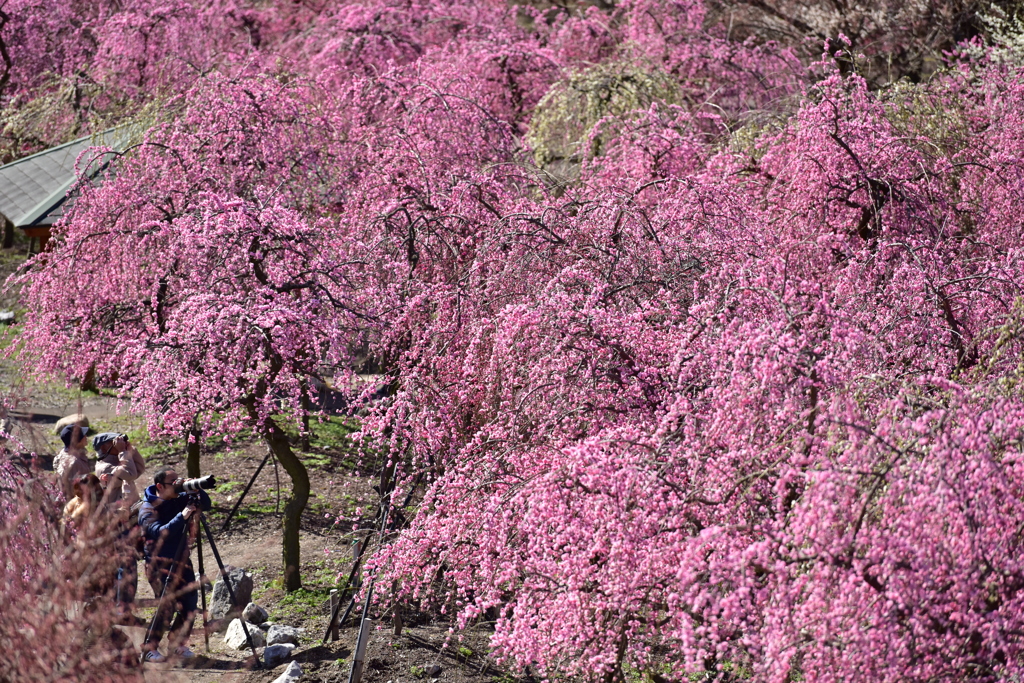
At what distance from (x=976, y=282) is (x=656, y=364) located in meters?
2.81

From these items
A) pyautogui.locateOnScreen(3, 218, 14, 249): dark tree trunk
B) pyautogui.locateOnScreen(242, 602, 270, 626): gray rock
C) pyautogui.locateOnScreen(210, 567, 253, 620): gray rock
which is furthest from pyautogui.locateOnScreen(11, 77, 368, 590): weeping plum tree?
pyautogui.locateOnScreen(3, 218, 14, 249): dark tree trunk

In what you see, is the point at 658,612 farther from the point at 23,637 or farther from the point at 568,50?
the point at 568,50

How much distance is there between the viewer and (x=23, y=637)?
4.86m

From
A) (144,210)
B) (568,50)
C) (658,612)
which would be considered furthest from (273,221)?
(568,50)

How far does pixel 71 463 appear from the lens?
8008mm

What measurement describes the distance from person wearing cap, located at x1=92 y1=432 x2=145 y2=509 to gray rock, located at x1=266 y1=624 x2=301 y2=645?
1655 millimetres

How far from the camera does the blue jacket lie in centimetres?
733

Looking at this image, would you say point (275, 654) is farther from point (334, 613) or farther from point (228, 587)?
point (228, 587)

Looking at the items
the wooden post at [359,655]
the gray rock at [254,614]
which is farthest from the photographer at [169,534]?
the wooden post at [359,655]

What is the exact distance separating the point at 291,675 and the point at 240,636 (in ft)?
3.88

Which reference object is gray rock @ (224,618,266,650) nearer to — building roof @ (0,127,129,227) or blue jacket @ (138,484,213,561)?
blue jacket @ (138,484,213,561)

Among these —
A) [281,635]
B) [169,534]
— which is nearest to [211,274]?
[169,534]

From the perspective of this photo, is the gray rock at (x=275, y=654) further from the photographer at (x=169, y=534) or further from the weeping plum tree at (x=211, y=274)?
the weeping plum tree at (x=211, y=274)

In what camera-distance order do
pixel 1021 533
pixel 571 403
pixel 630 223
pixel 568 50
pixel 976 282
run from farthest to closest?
pixel 568 50, pixel 630 223, pixel 976 282, pixel 571 403, pixel 1021 533
